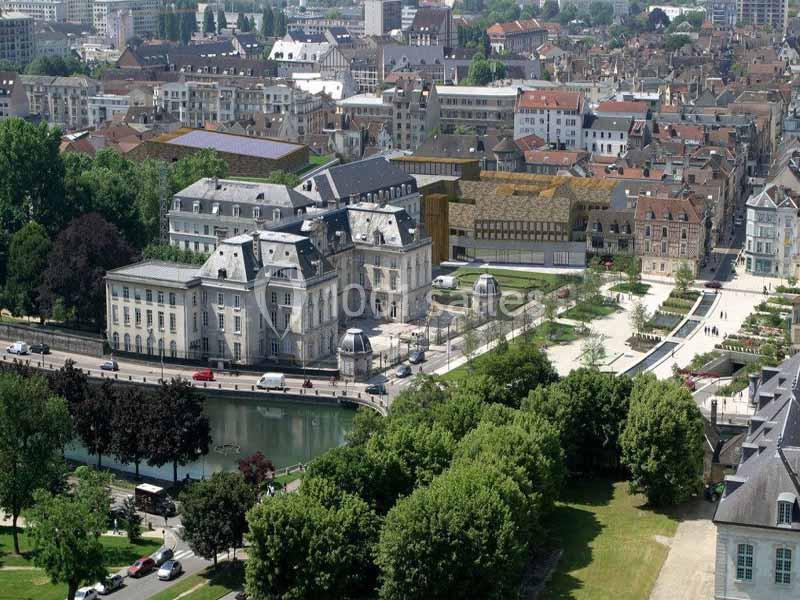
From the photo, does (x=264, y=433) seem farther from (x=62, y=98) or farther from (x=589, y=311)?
(x=62, y=98)

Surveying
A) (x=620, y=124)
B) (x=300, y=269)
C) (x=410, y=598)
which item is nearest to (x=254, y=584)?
(x=410, y=598)

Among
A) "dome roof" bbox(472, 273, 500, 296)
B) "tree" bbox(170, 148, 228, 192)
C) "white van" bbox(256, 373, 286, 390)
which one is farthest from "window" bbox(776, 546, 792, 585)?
"tree" bbox(170, 148, 228, 192)

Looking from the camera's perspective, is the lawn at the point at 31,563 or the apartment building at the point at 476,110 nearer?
the lawn at the point at 31,563

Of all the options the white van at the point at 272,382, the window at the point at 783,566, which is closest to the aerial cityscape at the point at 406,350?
the window at the point at 783,566

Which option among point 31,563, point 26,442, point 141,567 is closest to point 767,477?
point 141,567

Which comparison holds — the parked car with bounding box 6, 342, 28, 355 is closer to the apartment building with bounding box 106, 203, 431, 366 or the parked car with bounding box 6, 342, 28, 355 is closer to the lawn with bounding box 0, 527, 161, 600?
the apartment building with bounding box 106, 203, 431, 366

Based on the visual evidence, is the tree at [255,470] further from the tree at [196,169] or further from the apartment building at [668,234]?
the tree at [196,169]
